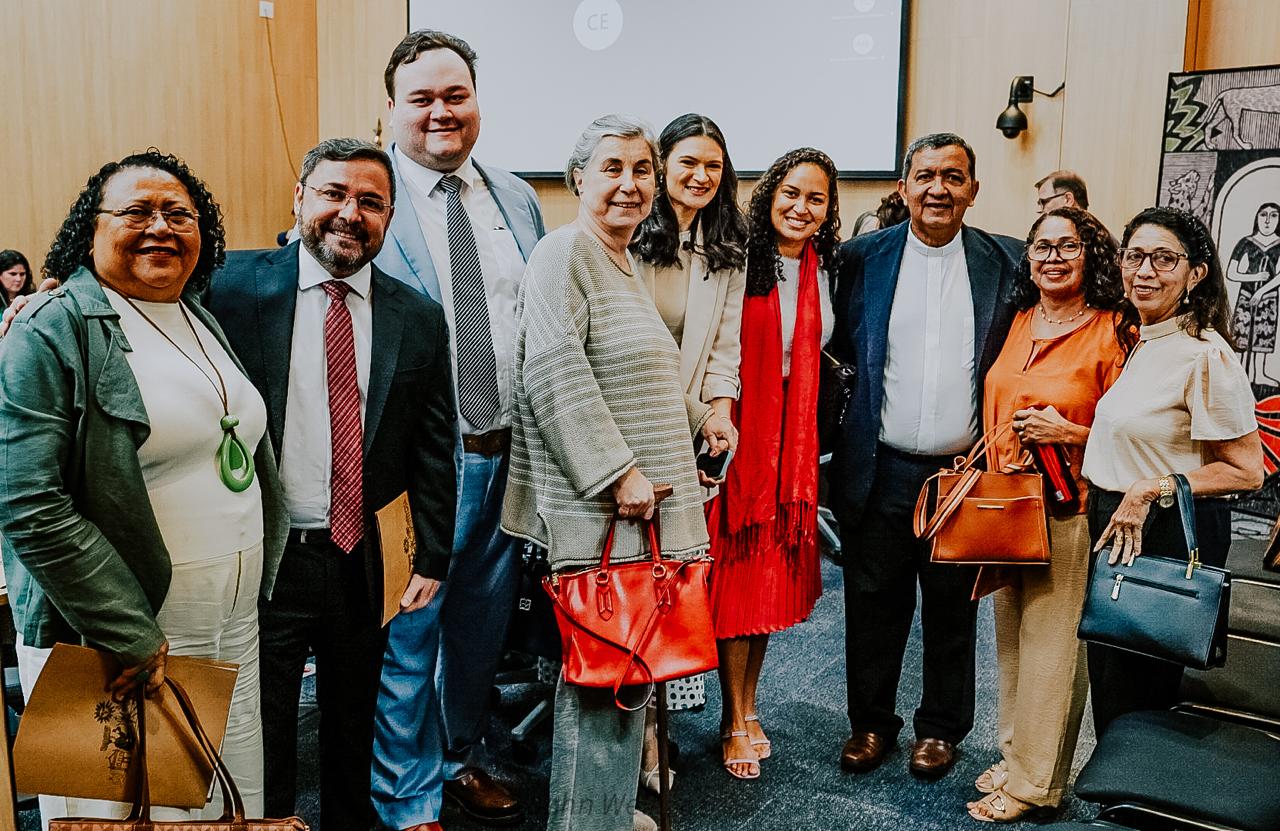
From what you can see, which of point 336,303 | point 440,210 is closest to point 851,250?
point 440,210

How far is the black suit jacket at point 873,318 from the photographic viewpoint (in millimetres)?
2832

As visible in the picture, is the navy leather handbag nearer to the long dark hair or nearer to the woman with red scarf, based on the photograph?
the woman with red scarf

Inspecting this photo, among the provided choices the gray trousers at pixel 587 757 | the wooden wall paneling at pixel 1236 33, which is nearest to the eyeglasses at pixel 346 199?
the gray trousers at pixel 587 757

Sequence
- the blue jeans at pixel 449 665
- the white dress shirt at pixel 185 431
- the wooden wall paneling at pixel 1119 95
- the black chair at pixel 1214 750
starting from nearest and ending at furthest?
the white dress shirt at pixel 185 431, the black chair at pixel 1214 750, the blue jeans at pixel 449 665, the wooden wall paneling at pixel 1119 95

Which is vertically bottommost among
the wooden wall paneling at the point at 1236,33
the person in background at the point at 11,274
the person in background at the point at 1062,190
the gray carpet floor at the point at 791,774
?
the gray carpet floor at the point at 791,774

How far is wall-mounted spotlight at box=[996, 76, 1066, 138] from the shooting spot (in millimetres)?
4992

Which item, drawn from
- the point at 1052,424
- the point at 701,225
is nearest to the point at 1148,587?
the point at 1052,424

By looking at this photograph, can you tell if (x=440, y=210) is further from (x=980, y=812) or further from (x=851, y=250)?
(x=980, y=812)

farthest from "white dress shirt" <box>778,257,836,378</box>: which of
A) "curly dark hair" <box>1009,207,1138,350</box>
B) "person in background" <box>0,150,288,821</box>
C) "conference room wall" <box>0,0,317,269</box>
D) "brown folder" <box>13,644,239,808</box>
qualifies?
"conference room wall" <box>0,0,317,269</box>

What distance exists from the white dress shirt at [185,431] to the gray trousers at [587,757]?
2.43 feet

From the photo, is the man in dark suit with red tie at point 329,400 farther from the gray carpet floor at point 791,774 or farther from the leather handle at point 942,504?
the leather handle at point 942,504

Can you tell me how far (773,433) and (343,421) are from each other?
125cm

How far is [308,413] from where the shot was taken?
80.0 inches

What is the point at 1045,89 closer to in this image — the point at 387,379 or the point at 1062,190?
the point at 1062,190
